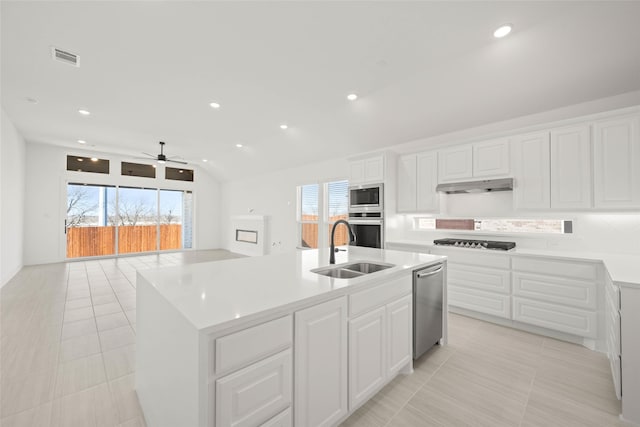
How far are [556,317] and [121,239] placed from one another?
955 cm

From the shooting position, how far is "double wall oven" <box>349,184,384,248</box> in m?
4.35

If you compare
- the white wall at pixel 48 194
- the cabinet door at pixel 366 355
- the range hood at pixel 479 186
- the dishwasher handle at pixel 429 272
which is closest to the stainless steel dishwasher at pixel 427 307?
the dishwasher handle at pixel 429 272

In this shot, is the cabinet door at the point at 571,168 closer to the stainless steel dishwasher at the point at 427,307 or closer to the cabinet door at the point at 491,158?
the cabinet door at the point at 491,158

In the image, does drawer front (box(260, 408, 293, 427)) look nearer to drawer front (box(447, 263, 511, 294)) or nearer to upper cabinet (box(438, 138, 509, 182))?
drawer front (box(447, 263, 511, 294))

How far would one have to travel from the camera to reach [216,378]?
3.23ft

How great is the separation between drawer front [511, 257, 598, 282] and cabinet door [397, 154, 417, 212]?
161 centimetres

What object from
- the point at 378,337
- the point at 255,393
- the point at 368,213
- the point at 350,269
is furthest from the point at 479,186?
the point at 255,393

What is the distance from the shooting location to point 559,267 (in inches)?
107

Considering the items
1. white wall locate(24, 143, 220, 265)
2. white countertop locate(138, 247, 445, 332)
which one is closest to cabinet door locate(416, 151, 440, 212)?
white countertop locate(138, 247, 445, 332)

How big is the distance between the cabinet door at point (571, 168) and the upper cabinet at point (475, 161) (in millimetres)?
473

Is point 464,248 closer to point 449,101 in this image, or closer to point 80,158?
point 449,101

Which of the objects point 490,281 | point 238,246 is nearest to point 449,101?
point 490,281

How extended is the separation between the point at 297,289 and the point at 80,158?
8624 millimetres

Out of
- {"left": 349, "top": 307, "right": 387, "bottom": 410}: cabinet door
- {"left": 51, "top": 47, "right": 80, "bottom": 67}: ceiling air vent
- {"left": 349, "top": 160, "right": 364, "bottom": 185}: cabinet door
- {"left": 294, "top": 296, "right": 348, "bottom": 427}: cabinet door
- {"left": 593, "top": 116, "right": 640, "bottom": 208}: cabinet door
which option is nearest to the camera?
{"left": 294, "top": 296, "right": 348, "bottom": 427}: cabinet door
